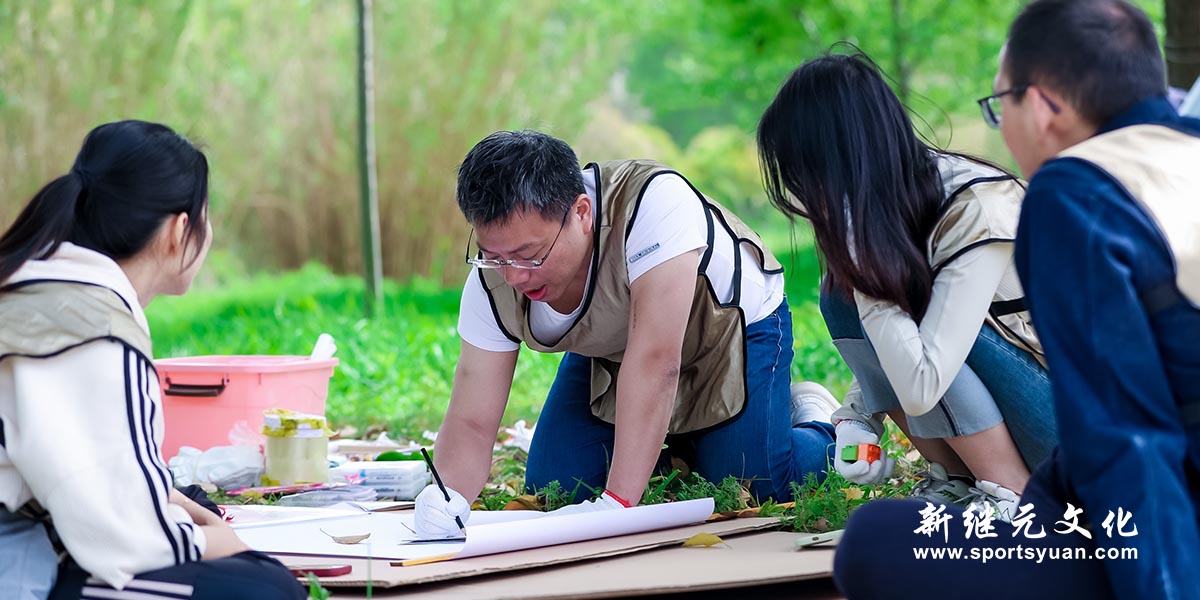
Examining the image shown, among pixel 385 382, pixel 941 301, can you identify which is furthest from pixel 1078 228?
pixel 385 382

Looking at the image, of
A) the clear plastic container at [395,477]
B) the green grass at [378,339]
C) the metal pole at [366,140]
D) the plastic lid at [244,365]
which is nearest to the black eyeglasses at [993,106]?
the green grass at [378,339]

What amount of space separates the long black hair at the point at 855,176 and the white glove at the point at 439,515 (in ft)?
3.01

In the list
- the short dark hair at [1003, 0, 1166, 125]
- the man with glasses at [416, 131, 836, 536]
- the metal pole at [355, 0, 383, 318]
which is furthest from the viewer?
the metal pole at [355, 0, 383, 318]

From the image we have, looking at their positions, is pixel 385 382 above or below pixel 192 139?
below

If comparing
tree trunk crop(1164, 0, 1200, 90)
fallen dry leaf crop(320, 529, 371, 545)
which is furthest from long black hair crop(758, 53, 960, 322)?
tree trunk crop(1164, 0, 1200, 90)

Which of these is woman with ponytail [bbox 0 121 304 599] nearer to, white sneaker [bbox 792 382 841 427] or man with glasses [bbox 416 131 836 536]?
man with glasses [bbox 416 131 836 536]

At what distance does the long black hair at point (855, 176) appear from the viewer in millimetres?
2502

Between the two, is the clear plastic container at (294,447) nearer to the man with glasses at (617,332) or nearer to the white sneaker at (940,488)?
the man with glasses at (617,332)

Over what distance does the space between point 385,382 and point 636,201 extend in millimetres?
2764

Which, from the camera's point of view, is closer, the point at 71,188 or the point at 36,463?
the point at 36,463

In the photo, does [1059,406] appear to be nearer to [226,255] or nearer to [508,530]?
[508,530]

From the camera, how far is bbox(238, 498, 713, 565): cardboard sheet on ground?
2436mm

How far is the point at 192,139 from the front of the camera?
223cm

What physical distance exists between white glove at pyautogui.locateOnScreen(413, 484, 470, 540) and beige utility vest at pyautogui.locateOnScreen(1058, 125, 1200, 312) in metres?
1.48
